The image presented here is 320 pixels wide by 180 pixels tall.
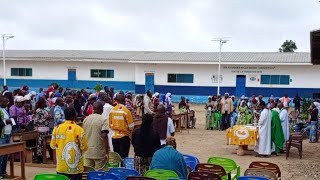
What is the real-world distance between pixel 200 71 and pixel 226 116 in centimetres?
1462

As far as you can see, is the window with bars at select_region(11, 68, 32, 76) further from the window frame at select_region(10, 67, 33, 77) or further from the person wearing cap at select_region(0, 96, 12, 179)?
the person wearing cap at select_region(0, 96, 12, 179)

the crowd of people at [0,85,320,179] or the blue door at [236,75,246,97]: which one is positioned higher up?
the blue door at [236,75,246,97]

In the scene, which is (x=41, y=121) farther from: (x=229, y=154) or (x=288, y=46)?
(x=288, y=46)

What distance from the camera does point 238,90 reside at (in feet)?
113

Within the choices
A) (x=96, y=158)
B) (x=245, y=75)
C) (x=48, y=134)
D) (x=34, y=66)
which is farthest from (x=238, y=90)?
(x=96, y=158)

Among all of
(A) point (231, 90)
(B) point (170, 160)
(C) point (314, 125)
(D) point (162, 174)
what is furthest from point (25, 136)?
(A) point (231, 90)

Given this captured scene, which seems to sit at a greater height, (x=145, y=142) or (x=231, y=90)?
(x=231, y=90)

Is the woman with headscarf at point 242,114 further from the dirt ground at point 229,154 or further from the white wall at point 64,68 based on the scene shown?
the white wall at point 64,68

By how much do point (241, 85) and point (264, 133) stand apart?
2038 cm

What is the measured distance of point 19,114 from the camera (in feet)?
36.9

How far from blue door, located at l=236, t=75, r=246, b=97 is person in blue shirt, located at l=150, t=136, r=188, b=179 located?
27583mm

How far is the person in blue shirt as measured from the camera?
7039mm

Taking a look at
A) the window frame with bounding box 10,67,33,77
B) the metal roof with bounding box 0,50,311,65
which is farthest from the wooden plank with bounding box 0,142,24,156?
the window frame with bounding box 10,67,33,77

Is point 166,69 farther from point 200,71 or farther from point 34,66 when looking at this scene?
point 34,66
